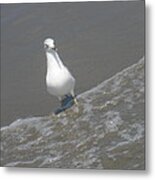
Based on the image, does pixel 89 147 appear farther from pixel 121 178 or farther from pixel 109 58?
pixel 109 58

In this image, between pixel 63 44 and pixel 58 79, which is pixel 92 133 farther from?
pixel 63 44

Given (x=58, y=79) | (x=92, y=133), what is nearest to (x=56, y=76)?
(x=58, y=79)

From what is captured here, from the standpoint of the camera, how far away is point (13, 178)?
2.18 meters

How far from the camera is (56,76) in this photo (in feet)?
7.00

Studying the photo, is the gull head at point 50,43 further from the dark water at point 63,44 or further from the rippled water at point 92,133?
the rippled water at point 92,133

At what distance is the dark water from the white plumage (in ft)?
0.07

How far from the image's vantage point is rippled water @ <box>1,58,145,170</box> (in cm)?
205

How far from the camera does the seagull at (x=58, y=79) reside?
6.96ft

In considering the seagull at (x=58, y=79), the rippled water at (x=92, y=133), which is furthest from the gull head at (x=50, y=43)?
the rippled water at (x=92, y=133)

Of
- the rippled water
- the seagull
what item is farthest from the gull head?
the rippled water

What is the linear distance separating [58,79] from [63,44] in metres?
0.13

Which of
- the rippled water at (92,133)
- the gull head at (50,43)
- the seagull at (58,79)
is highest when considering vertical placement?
the gull head at (50,43)

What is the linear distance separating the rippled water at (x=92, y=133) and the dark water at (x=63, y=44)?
0.04 meters

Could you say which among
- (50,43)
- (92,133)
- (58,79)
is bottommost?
(92,133)
